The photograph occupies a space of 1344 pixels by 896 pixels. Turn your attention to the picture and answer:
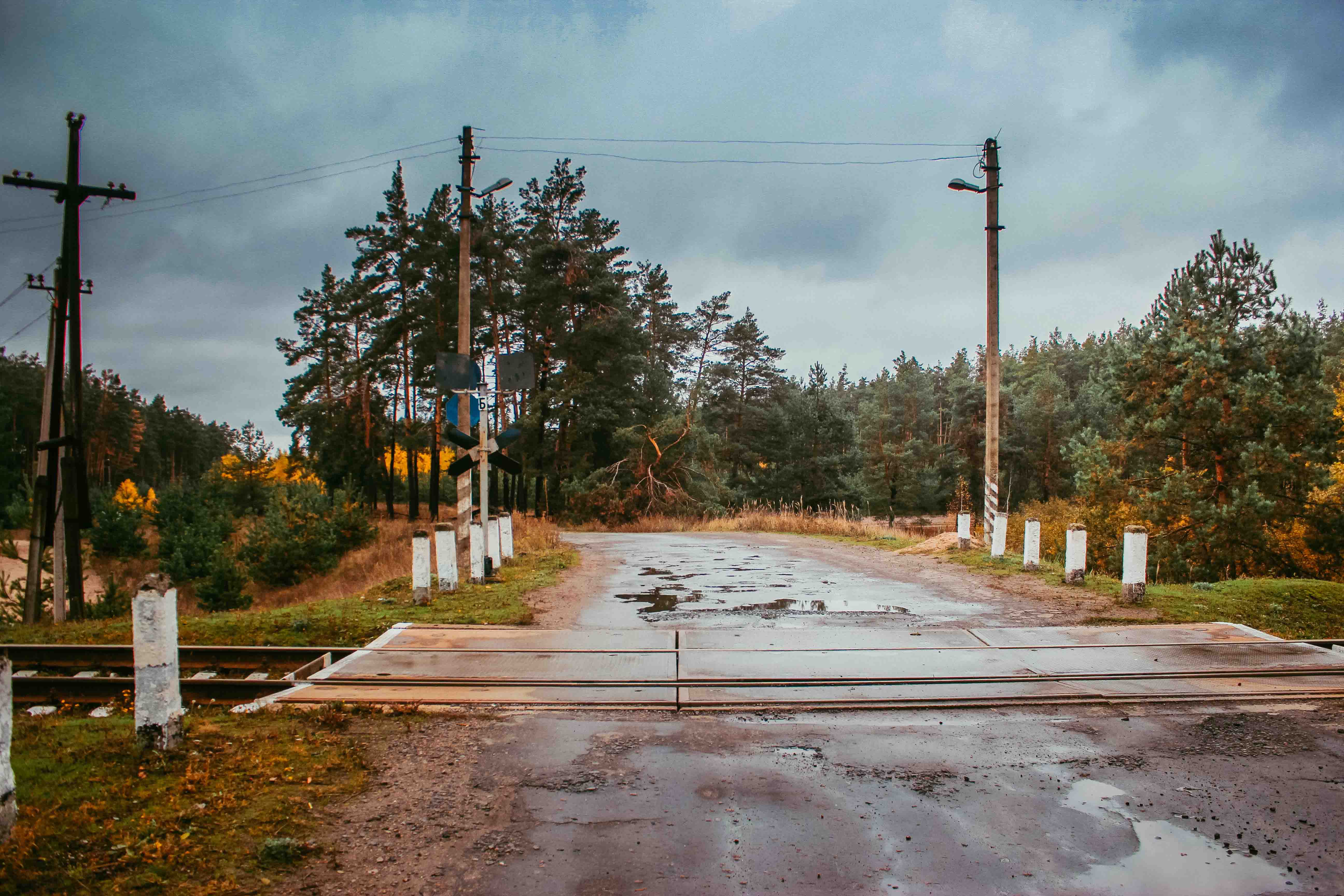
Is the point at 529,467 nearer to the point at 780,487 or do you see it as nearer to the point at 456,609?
the point at 780,487

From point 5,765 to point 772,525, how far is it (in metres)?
28.3

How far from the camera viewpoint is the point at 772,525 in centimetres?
3095

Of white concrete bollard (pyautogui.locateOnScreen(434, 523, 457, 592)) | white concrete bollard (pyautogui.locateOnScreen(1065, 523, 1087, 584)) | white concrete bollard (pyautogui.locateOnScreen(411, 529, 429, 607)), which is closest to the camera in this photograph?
white concrete bollard (pyautogui.locateOnScreen(411, 529, 429, 607))

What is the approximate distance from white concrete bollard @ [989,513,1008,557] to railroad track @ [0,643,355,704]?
459 inches

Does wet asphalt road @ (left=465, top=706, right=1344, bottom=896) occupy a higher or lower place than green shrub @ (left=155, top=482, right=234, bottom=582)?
higher

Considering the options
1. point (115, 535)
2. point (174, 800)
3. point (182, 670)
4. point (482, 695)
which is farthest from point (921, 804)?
point (115, 535)

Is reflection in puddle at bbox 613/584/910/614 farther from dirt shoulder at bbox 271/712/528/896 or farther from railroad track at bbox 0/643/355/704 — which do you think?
dirt shoulder at bbox 271/712/528/896

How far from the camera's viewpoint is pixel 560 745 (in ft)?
16.8

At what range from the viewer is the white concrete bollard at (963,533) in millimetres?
17125

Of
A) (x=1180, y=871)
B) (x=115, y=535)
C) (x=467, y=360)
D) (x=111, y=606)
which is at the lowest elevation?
(x=115, y=535)

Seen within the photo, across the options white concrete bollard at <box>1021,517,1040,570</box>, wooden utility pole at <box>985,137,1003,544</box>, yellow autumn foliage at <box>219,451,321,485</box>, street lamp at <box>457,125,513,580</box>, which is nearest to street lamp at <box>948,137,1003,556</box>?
wooden utility pole at <box>985,137,1003,544</box>

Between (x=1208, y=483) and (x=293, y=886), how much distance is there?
27825 mm

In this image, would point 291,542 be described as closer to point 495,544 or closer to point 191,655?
point 495,544

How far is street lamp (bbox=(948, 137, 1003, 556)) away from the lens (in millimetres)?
17219
